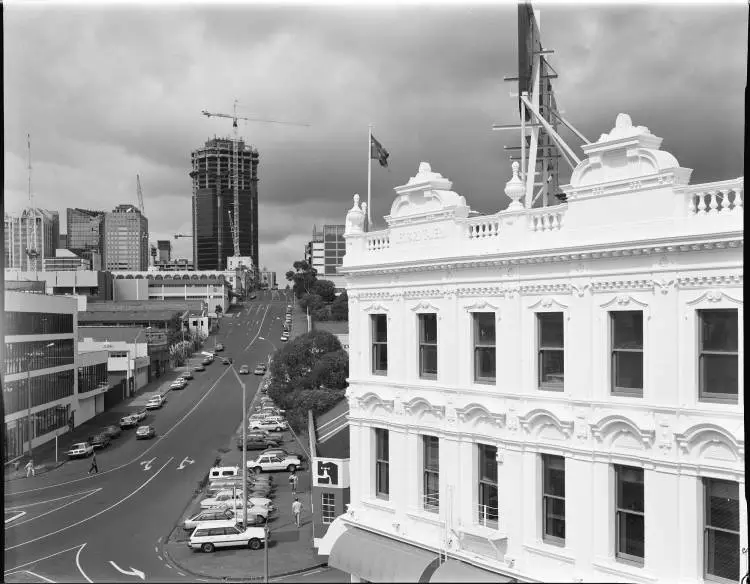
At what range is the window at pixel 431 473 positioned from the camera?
11.8m

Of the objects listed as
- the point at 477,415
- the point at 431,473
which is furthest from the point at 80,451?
the point at 477,415

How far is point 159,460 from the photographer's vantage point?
2464 centimetres

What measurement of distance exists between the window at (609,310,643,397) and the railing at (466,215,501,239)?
7.57ft

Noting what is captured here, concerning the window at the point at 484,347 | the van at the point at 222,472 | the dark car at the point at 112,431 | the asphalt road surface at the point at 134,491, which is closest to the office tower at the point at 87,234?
the asphalt road surface at the point at 134,491

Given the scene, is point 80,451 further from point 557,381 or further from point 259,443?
point 557,381

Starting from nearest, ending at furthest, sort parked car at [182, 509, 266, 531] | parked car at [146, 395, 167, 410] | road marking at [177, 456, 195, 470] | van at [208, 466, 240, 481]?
parked car at [182, 509, 266, 531], van at [208, 466, 240, 481], road marking at [177, 456, 195, 470], parked car at [146, 395, 167, 410]

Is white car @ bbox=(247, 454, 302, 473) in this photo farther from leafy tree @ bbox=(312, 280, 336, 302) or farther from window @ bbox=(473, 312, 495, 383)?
window @ bbox=(473, 312, 495, 383)

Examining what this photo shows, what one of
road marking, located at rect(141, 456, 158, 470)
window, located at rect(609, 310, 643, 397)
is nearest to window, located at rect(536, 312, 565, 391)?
window, located at rect(609, 310, 643, 397)

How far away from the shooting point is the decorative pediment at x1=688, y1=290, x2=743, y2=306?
27.4ft

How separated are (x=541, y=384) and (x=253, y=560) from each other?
30.0 ft

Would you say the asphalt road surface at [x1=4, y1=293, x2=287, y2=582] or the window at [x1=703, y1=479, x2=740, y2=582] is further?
the asphalt road surface at [x1=4, y1=293, x2=287, y2=582]

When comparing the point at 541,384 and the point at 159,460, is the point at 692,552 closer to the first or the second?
the point at 541,384

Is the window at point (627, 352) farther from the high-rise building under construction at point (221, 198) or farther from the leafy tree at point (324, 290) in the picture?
the leafy tree at point (324, 290)

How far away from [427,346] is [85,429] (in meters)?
20.4
